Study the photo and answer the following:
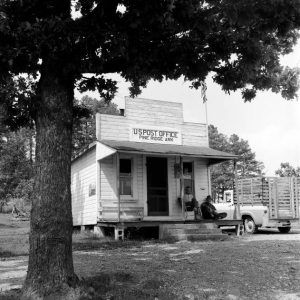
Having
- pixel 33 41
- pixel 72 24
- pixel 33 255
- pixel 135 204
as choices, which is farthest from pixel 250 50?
pixel 135 204

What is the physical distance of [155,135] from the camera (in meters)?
19.2

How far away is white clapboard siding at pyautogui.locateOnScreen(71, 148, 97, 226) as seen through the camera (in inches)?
728

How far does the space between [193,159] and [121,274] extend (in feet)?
38.6

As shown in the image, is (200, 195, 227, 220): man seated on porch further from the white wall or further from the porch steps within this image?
the white wall

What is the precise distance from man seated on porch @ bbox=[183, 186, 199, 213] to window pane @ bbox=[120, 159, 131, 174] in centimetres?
252

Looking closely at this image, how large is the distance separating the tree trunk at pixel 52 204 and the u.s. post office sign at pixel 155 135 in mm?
11689

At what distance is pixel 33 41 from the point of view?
6.70 metres

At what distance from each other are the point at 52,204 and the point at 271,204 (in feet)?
50.4

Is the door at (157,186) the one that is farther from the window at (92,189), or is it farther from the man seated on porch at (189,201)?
the window at (92,189)

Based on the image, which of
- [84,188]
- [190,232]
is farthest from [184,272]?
[84,188]

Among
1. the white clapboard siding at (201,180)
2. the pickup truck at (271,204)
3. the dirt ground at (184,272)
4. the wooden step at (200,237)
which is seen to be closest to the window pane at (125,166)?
the white clapboard siding at (201,180)

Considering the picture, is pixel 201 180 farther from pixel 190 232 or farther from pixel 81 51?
pixel 81 51

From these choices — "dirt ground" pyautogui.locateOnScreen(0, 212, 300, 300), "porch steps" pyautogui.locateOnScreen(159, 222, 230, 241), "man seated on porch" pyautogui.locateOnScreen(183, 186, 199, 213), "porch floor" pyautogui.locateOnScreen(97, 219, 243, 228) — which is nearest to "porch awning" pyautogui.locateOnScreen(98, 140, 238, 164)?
"man seated on porch" pyautogui.locateOnScreen(183, 186, 199, 213)

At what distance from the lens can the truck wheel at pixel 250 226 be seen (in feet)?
67.7
